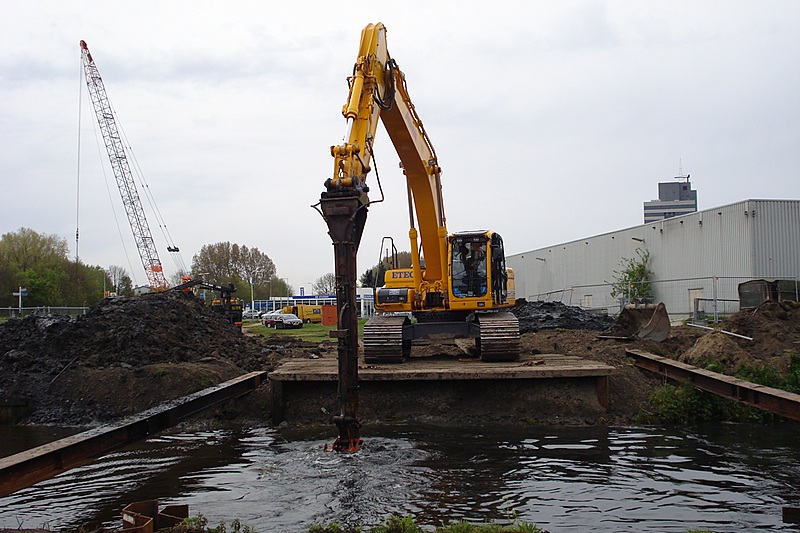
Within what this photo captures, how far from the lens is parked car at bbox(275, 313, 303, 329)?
4725cm

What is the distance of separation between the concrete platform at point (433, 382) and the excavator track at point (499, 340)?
967 mm

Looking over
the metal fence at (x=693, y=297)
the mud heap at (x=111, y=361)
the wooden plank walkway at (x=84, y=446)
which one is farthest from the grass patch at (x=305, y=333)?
the wooden plank walkway at (x=84, y=446)

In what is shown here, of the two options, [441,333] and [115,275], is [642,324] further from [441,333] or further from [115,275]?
[115,275]

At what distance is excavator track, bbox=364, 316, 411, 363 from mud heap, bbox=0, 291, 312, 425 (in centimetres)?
288

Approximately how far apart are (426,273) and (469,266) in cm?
126

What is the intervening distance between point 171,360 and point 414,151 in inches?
255

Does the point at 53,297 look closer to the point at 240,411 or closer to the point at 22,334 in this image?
the point at 22,334

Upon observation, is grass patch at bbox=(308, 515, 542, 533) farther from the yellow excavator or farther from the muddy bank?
the yellow excavator

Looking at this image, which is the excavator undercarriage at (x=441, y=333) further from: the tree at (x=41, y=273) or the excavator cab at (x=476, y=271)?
the tree at (x=41, y=273)

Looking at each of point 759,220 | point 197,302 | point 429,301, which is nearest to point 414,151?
Result: point 429,301

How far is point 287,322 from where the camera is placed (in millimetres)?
47312

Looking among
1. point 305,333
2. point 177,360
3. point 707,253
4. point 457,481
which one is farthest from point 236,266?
point 457,481

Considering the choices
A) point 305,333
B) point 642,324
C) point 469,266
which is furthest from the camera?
point 305,333

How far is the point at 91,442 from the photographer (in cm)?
726
